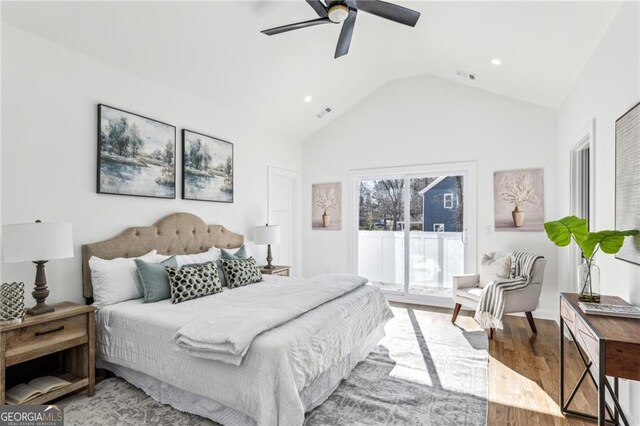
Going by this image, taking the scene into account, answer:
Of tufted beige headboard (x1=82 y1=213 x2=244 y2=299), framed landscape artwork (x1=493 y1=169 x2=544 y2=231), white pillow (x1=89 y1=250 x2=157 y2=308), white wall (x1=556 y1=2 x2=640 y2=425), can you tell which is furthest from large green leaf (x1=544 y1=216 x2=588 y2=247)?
tufted beige headboard (x1=82 y1=213 x2=244 y2=299)

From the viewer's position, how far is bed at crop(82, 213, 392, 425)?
6.07ft

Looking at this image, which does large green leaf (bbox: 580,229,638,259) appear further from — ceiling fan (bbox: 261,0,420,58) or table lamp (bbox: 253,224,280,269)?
table lamp (bbox: 253,224,280,269)

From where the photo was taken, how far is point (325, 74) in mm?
4488

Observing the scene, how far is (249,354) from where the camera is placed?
1894 mm

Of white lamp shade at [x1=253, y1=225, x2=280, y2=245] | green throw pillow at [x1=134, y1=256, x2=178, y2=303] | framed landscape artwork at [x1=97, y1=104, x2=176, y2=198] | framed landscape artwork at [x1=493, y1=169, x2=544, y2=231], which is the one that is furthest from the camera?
white lamp shade at [x1=253, y1=225, x2=280, y2=245]

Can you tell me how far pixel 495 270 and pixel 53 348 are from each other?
4244 millimetres

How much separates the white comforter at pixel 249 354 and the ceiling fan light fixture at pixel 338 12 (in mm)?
2141

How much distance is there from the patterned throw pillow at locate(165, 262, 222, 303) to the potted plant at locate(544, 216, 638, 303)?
273cm

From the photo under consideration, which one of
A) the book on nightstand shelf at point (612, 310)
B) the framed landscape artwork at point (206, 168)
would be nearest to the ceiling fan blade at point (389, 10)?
the book on nightstand shelf at point (612, 310)

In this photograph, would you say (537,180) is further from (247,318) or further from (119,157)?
(119,157)

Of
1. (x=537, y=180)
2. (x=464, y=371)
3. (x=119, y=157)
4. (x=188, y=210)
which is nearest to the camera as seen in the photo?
(x=464, y=371)

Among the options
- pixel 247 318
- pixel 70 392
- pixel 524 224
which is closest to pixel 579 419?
pixel 247 318

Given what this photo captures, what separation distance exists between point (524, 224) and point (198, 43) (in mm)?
4370

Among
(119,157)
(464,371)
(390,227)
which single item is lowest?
(464,371)
